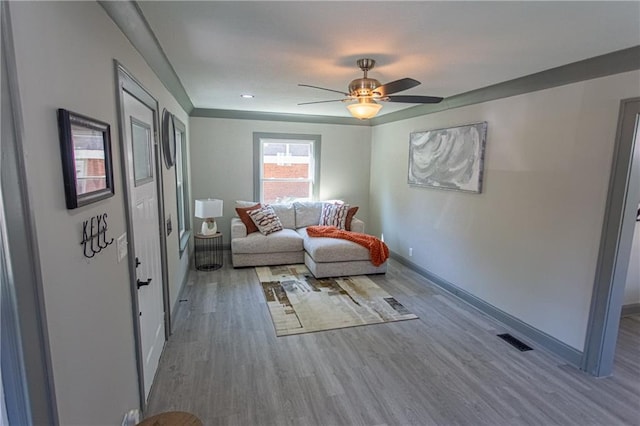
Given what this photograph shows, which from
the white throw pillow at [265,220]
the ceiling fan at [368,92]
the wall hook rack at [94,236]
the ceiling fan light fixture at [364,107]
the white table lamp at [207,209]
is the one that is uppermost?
the ceiling fan at [368,92]

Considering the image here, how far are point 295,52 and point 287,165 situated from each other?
12.1 ft

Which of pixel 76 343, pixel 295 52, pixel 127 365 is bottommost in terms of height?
pixel 127 365

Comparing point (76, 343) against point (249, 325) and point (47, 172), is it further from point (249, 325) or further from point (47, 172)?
point (249, 325)

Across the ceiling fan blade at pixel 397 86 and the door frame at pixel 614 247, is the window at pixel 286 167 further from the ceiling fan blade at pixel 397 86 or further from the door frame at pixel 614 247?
the door frame at pixel 614 247

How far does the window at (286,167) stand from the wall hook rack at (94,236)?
176 inches

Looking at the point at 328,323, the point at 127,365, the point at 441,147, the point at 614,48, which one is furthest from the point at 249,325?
the point at 614,48

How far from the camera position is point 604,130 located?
8.31 ft

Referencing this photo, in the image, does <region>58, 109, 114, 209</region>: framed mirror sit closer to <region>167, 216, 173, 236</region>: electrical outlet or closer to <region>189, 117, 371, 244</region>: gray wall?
<region>167, 216, 173, 236</region>: electrical outlet

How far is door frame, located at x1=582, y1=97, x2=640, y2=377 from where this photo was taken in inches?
94.7

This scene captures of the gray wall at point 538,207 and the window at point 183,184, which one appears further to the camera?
the window at point 183,184

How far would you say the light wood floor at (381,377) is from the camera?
2.23 metres

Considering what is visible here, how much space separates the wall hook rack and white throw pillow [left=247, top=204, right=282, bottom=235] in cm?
368

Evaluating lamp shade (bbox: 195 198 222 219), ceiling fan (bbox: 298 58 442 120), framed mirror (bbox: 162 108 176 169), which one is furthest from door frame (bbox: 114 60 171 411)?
lamp shade (bbox: 195 198 222 219)

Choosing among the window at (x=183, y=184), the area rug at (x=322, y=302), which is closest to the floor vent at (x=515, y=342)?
the area rug at (x=322, y=302)
